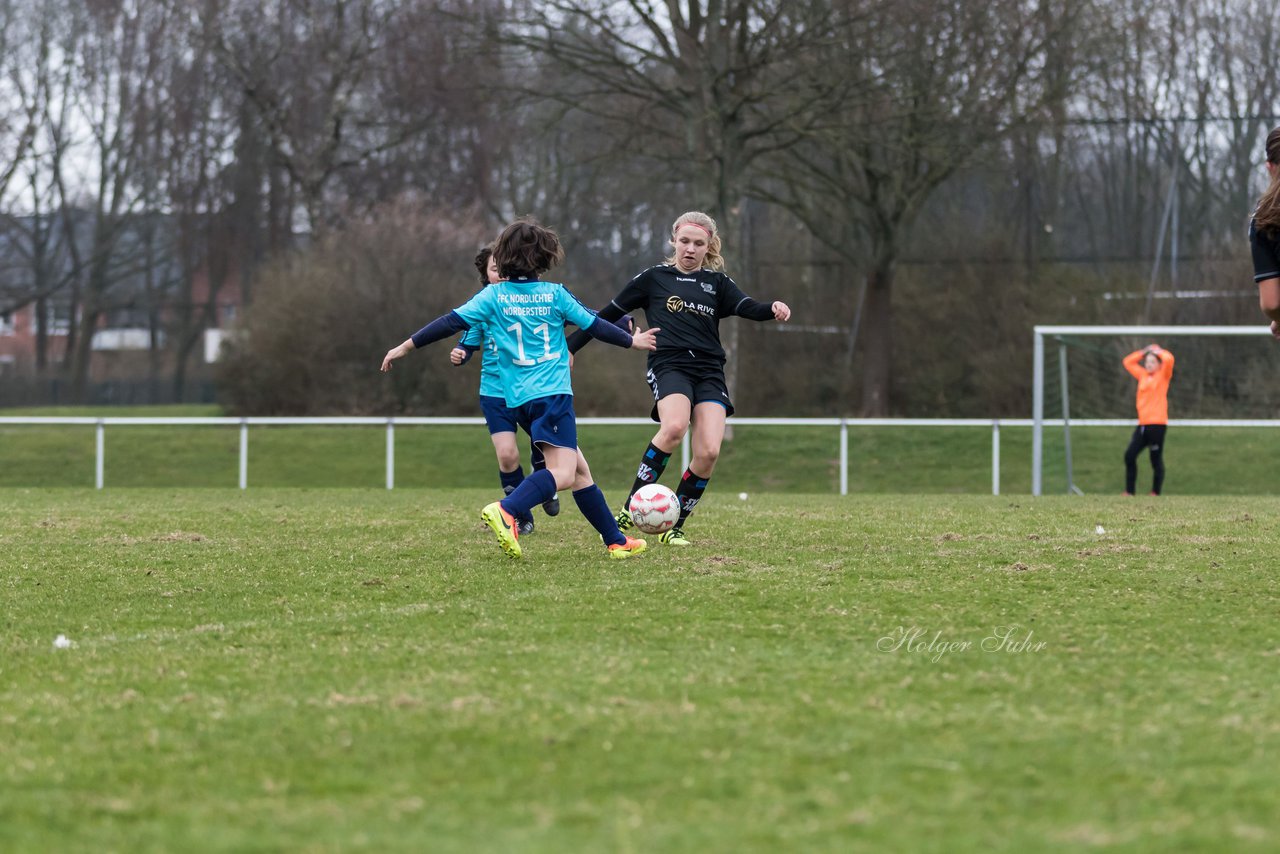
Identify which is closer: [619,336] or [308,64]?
[619,336]

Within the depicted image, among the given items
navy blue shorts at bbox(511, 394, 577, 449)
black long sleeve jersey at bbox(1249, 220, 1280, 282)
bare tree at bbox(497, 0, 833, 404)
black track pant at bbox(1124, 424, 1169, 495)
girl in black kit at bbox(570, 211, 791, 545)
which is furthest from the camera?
bare tree at bbox(497, 0, 833, 404)

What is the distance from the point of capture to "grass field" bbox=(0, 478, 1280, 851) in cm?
292

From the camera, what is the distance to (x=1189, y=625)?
521 cm

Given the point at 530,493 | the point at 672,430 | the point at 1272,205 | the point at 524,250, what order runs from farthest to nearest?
the point at 672,430 → the point at 524,250 → the point at 530,493 → the point at 1272,205

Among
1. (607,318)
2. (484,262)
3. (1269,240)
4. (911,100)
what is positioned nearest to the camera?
(1269,240)

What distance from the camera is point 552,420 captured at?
757 centimetres

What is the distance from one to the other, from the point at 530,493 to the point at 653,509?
0.79 metres

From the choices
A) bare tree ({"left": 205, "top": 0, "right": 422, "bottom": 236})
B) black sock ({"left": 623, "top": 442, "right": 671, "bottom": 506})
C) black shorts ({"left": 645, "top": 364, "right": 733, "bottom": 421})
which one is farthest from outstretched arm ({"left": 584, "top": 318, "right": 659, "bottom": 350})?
bare tree ({"left": 205, "top": 0, "right": 422, "bottom": 236})

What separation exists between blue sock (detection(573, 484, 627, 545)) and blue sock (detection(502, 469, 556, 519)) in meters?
0.33

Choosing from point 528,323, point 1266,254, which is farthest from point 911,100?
point 1266,254

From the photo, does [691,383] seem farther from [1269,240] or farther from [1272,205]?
[1272,205]

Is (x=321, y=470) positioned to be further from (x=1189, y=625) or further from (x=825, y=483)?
(x=1189, y=625)
